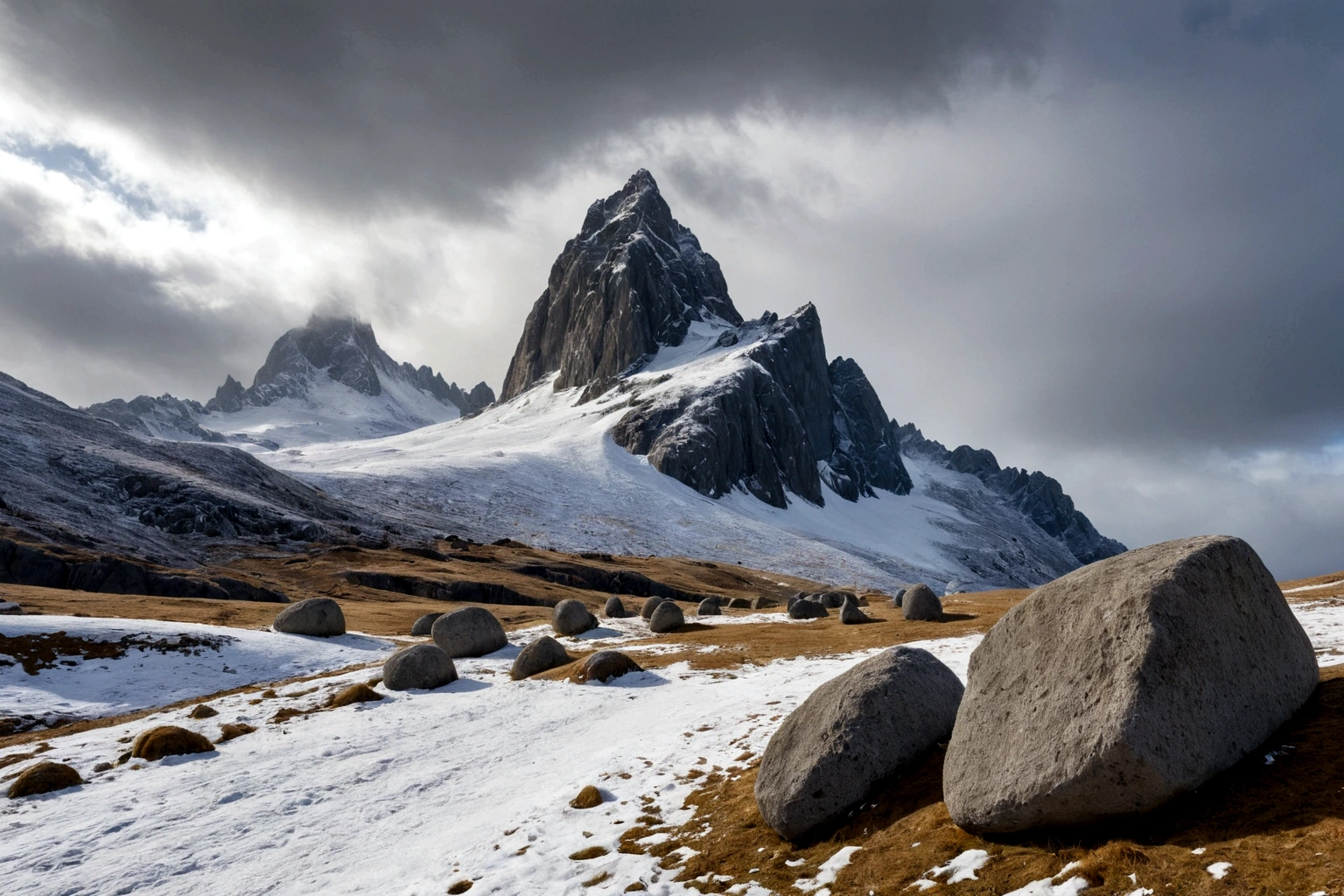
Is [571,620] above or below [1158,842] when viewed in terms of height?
below

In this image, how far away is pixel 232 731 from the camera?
776 inches

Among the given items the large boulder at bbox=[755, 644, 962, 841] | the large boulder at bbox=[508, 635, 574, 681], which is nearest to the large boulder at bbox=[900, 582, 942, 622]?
the large boulder at bbox=[508, 635, 574, 681]

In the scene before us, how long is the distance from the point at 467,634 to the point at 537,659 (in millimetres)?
6036

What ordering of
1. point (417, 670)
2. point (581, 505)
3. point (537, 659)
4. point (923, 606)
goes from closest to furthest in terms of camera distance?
1. point (417, 670)
2. point (537, 659)
3. point (923, 606)
4. point (581, 505)

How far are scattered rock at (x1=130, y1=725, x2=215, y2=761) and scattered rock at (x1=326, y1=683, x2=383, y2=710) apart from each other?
14.5ft

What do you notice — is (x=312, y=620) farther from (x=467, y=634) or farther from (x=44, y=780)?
(x=44, y=780)

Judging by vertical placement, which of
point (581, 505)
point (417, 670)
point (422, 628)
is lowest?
point (422, 628)

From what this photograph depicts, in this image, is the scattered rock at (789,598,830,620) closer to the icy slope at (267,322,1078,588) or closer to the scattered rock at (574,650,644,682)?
the scattered rock at (574,650,644,682)

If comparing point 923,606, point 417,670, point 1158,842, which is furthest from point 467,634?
point 1158,842

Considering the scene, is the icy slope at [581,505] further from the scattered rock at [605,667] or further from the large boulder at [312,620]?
the scattered rock at [605,667]

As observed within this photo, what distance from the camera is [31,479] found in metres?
71.6

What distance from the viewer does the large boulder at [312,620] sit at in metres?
35.5

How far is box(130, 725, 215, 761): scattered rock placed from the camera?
1772cm

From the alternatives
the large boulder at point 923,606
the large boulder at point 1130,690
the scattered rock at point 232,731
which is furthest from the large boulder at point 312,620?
the large boulder at point 1130,690
